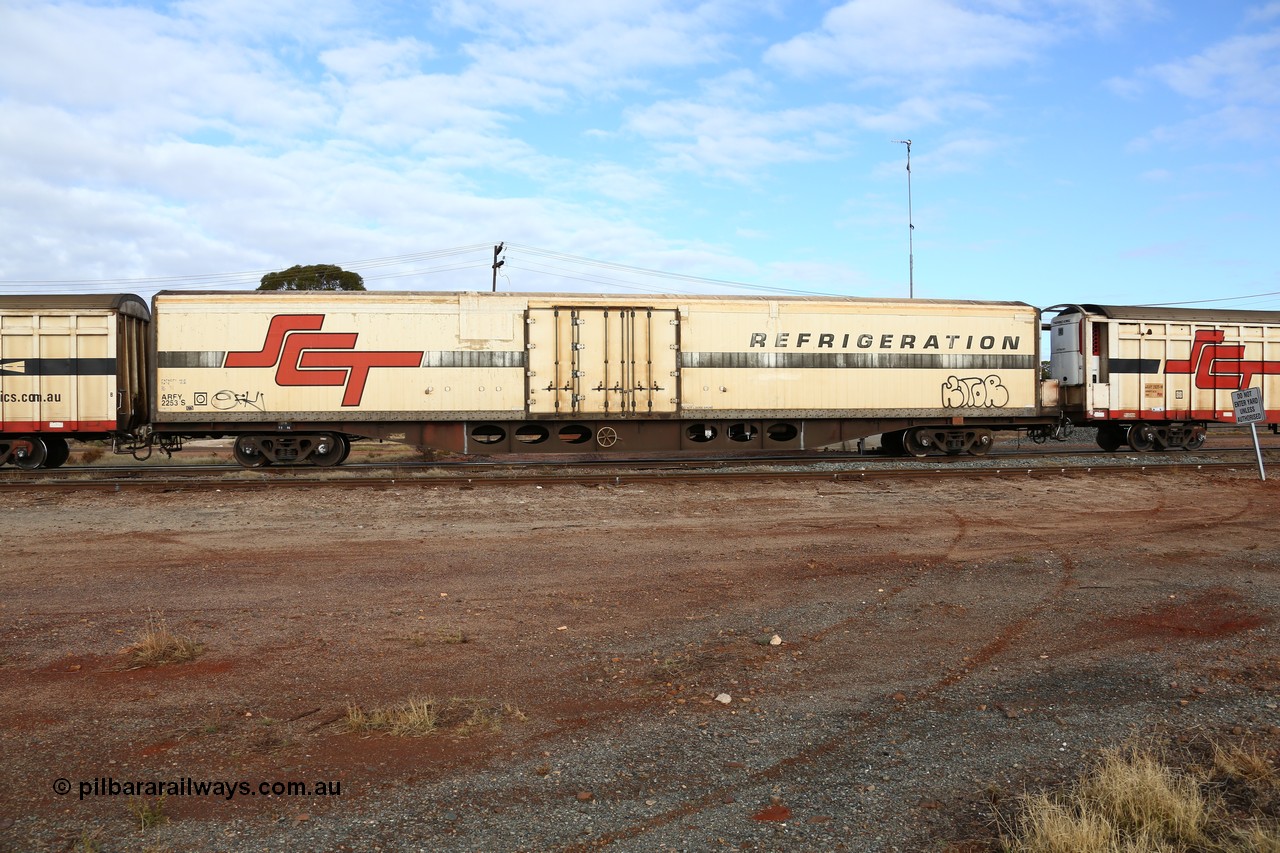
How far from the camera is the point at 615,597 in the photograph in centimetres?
766

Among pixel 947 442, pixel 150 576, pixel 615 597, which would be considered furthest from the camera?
pixel 947 442

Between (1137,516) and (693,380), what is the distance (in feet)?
28.0

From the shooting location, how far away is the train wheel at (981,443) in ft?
61.3

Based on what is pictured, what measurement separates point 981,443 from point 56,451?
20.3m

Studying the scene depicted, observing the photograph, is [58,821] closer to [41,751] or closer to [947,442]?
[41,751]

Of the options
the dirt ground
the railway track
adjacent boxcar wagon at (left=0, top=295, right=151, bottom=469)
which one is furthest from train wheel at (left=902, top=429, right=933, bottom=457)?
adjacent boxcar wagon at (left=0, top=295, right=151, bottom=469)

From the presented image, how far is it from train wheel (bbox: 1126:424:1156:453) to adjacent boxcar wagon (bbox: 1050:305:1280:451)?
2 centimetres

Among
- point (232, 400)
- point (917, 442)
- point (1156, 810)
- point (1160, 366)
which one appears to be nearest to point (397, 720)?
point (1156, 810)

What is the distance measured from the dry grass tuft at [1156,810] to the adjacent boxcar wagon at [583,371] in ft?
43.5

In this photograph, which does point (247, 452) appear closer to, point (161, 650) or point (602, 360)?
point (602, 360)

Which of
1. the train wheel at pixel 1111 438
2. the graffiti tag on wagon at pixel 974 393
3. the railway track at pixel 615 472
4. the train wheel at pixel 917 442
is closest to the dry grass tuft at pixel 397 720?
the railway track at pixel 615 472

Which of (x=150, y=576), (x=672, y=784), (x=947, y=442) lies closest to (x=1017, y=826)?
(x=672, y=784)

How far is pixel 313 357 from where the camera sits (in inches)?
637

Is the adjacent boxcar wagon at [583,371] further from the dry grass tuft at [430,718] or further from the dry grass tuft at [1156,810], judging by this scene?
the dry grass tuft at [1156,810]
